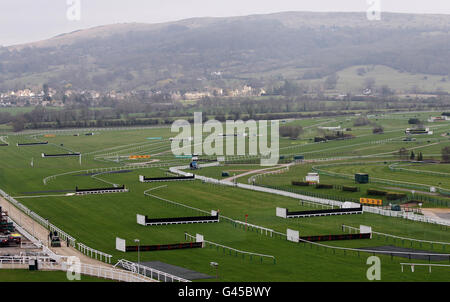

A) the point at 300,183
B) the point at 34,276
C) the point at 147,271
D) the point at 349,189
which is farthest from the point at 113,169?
the point at 34,276

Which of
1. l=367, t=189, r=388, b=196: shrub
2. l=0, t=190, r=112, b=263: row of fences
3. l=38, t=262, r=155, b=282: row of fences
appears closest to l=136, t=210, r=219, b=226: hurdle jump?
l=0, t=190, r=112, b=263: row of fences

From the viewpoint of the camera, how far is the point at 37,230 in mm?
51844

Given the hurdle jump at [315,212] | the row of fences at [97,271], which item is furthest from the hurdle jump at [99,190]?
the row of fences at [97,271]

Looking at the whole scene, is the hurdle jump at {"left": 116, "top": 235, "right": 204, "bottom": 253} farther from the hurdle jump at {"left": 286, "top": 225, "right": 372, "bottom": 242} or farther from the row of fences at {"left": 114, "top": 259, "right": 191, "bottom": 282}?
the hurdle jump at {"left": 286, "top": 225, "right": 372, "bottom": 242}

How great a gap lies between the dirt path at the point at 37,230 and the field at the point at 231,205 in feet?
4.98

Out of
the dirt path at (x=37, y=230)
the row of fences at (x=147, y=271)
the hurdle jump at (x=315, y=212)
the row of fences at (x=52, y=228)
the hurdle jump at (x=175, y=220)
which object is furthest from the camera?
the hurdle jump at (x=315, y=212)

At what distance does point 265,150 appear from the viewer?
376 feet

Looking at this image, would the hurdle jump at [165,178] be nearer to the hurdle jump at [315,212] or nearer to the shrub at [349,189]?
the shrub at [349,189]

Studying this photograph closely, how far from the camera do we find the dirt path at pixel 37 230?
140ft

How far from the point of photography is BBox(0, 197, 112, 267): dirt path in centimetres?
4272

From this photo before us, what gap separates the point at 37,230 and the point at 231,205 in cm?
1785
